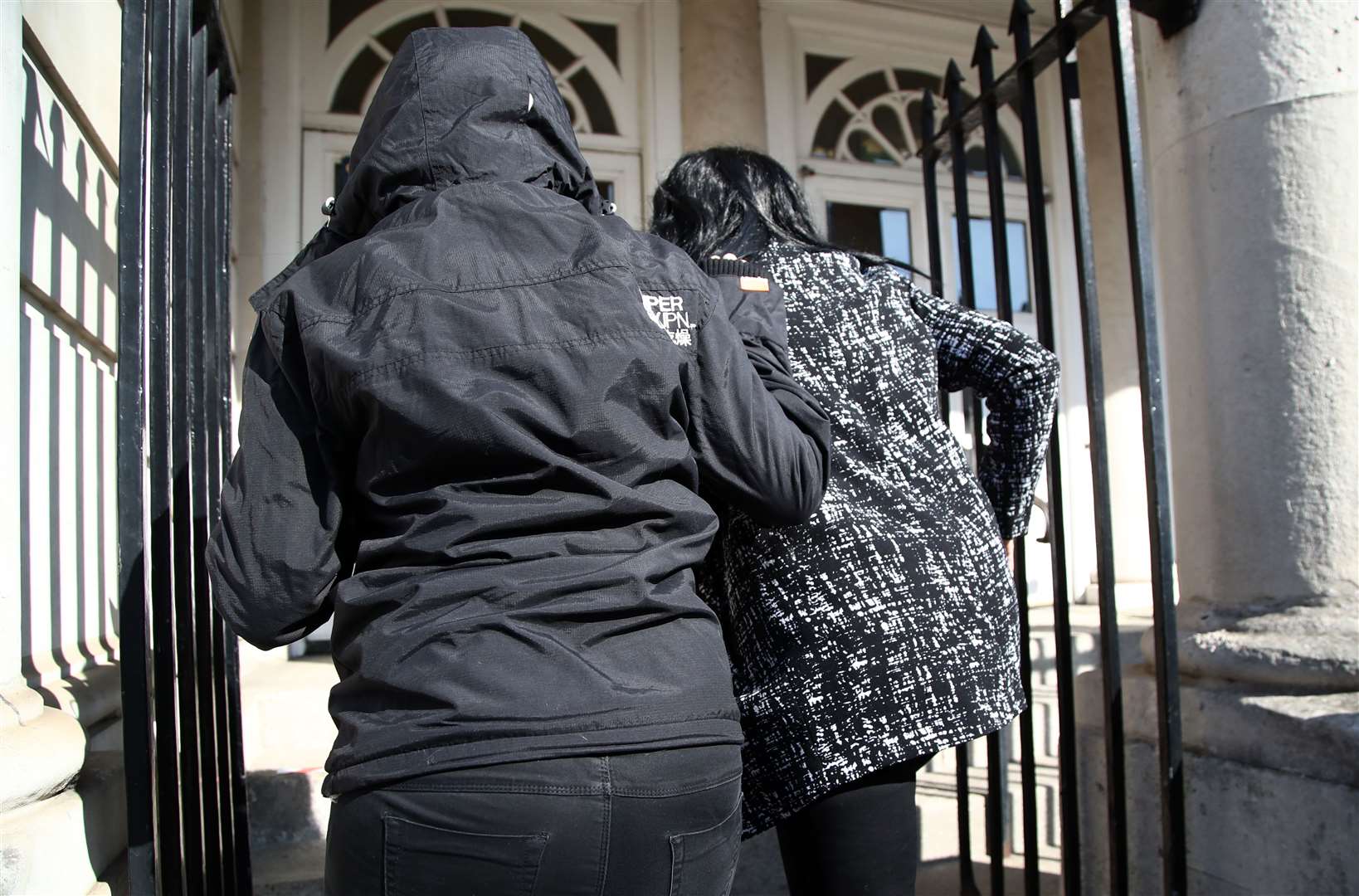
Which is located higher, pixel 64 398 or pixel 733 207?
pixel 733 207

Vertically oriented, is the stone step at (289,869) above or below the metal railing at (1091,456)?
below

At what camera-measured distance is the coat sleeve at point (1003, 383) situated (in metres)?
2.01

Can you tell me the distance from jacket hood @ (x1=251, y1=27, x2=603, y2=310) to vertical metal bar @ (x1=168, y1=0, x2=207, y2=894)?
0.68 m

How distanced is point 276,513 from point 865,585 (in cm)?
88

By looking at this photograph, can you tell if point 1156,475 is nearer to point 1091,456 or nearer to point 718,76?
point 1091,456

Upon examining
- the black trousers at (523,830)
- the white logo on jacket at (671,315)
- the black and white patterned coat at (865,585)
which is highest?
the white logo on jacket at (671,315)

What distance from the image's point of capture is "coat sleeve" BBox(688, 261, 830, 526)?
4.62 feet

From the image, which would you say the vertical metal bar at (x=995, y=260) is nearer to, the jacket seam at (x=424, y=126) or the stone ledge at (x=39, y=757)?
the jacket seam at (x=424, y=126)

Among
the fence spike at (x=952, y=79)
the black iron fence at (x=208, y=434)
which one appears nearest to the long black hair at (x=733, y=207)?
the black iron fence at (x=208, y=434)

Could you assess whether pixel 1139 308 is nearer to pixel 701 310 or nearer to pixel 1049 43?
pixel 1049 43

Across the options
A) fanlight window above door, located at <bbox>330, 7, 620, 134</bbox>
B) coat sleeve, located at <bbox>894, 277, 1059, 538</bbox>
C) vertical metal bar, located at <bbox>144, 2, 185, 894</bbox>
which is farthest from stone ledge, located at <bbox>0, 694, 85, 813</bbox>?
fanlight window above door, located at <bbox>330, 7, 620, 134</bbox>

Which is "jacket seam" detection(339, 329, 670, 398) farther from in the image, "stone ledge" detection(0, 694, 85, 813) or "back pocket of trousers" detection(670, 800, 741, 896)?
"stone ledge" detection(0, 694, 85, 813)

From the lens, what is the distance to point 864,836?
1.70 metres

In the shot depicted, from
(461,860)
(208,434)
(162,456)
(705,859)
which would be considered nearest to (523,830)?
(461,860)
